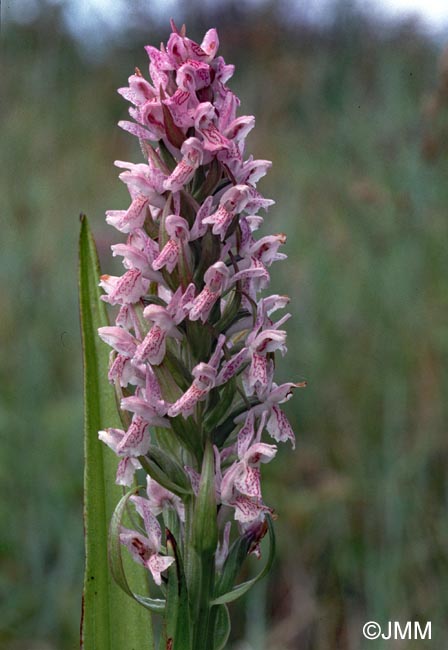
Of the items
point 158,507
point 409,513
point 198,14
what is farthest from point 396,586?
point 198,14

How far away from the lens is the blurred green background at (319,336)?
3115 mm

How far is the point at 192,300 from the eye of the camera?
1320 mm

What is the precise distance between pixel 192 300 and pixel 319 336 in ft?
11.2

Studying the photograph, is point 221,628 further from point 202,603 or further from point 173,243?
point 173,243

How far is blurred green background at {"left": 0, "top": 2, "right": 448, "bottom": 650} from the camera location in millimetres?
3115

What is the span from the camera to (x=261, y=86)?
593 cm

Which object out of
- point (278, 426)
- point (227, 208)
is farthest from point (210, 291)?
point (278, 426)

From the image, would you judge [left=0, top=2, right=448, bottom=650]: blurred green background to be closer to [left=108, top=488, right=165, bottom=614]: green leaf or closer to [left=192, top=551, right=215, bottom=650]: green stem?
[left=192, top=551, right=215, bottom=650]: green stem

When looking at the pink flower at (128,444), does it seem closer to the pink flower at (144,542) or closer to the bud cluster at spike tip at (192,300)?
the bud cluster at spike tip at (192,300)

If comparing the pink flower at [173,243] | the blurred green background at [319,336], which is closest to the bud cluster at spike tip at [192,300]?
the pink flower at [173,243]

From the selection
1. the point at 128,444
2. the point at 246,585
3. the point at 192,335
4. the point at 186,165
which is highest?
the point at 186,165

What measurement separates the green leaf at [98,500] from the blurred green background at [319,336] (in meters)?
1.24

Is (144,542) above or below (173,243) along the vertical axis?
below

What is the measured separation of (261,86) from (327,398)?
2.97m
